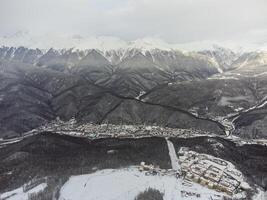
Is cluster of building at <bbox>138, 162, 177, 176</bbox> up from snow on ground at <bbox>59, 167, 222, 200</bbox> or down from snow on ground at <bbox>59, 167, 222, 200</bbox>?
up

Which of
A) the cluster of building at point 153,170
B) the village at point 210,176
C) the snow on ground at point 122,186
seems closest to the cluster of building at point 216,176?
the village at point 210,176

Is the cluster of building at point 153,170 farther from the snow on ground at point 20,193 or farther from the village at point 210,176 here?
the snow on ground at point 20,193

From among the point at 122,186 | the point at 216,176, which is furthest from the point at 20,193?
the point at 216,176

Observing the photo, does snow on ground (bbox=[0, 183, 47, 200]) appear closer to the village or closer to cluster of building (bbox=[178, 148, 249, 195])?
the village

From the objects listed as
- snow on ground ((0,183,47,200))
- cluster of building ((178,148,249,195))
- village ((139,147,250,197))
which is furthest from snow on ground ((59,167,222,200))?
snow on ground ((0,183,47,200))

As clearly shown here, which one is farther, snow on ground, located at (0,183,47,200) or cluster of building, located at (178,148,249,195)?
cluster of building, located at (178,148,249,195)

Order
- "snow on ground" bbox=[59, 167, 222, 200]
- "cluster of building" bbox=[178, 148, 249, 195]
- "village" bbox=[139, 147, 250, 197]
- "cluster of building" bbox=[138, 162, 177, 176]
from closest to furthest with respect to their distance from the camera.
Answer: "snow on ground" bbox=[59, 167, 222, 200] < "village" bbox=[139, 147, 250, 197] < "cluster of building" bbox=[178, 148, 249, 195] < "cluster of building" bbox=[138, 162, 177, 176]

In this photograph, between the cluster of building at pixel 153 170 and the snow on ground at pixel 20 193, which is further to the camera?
the cluster of building at pixel 153 170

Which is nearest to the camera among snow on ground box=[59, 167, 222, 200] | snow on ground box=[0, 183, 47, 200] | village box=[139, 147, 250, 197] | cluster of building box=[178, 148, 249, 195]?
snow on ground box=[59, 167, 222, 200]
